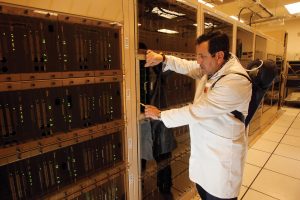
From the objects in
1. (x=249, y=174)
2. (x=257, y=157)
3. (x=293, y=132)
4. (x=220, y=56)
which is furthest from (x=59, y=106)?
(x=293, y=132)

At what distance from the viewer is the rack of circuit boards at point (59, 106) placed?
807mm

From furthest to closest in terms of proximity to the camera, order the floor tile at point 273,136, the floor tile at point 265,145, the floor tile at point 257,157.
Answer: the floor tile at point 273,136 → the floor tile at point 265,145 → the floor tile at point 257,157

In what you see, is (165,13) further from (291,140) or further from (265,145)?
(291,140)

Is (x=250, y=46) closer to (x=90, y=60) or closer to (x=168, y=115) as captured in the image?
(x=168, y=115)

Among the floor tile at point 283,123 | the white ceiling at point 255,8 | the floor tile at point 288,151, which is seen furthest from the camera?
the floor tile at point 283,123

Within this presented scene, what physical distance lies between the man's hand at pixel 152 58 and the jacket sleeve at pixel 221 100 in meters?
0.40

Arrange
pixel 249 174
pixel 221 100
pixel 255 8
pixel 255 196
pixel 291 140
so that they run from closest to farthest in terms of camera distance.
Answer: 1. pixel 221 100
2. pixel 255 196
3. pixel 249 174
4. pixel 291 140
5. pixel 255 8

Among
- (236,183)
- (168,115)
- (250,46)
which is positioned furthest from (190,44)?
(250,46)

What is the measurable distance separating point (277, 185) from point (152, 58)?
91.1 inches

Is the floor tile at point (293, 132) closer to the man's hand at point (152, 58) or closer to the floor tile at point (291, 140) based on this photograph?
the floor tile at point (291, 140)

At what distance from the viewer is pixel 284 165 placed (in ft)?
9.43

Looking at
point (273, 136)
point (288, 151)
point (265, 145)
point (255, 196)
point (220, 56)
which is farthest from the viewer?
point (273, 136)

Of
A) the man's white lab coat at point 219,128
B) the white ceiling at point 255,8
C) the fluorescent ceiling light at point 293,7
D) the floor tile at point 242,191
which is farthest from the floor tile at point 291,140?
the fluorescent ceiling light at point 293,7

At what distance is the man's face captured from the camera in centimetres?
121
